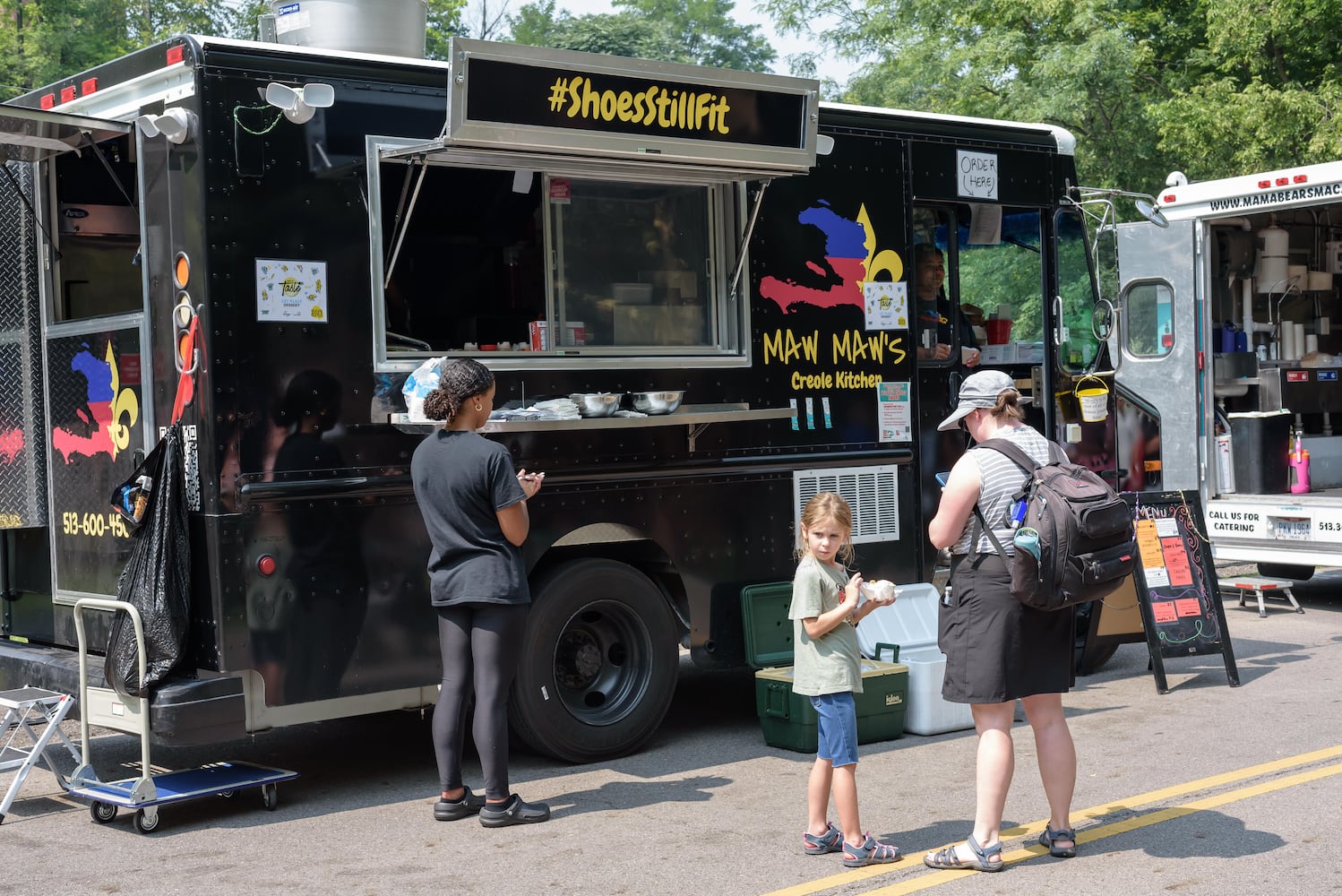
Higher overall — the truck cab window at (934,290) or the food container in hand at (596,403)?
the truck cab window at (934,290)

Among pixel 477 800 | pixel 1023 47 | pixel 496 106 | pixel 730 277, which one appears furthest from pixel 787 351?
pixel 1023 47

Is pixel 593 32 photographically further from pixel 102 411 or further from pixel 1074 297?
pixel 102 411

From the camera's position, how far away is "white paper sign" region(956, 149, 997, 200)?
8375mm

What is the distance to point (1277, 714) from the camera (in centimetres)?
768

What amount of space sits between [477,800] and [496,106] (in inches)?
110

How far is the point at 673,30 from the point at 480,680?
5447cm

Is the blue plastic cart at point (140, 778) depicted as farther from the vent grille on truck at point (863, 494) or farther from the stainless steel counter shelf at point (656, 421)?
the vent grille on truck at point (863, 494)

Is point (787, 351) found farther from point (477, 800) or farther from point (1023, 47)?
point (1023, 47)

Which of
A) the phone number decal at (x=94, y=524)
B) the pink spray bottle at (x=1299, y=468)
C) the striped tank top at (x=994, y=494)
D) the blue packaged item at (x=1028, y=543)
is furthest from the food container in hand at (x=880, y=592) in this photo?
the pink spray bottle at (x=1299, y=468)

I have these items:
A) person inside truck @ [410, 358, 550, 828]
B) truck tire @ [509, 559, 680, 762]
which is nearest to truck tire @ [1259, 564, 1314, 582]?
truck tire @ [509, 559, 680, 762]

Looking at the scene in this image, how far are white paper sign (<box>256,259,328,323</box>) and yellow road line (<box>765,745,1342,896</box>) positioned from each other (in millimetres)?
2910

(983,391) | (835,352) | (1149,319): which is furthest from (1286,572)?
(983,391)

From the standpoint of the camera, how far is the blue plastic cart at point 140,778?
576 centimetres

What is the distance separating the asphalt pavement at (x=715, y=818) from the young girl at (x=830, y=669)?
0.10m
